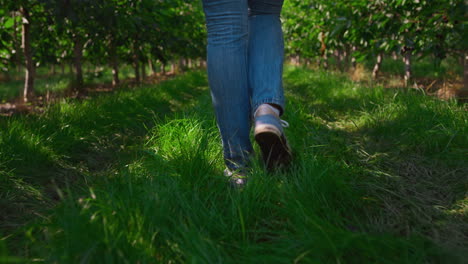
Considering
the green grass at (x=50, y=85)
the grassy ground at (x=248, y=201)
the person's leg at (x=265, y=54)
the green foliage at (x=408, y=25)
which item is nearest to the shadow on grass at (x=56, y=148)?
the grassy ground at (x=248, y=201)

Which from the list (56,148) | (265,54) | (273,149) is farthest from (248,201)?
(56,148)

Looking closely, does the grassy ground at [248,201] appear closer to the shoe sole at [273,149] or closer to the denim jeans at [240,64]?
the shoe sole at [273,149]

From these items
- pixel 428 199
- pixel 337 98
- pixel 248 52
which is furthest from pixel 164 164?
pixel 337 98

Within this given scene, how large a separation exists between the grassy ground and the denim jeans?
0.69 ft

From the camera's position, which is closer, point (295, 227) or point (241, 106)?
point (295, 227)

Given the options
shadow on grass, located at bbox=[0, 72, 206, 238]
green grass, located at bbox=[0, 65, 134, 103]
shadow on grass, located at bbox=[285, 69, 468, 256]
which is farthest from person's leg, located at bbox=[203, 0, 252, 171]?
green grass, located at bbox=[0, 65, 134, 103]

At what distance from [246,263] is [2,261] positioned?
0.51 metres

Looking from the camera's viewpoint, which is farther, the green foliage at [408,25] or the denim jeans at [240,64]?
the green foliage at [408,25]

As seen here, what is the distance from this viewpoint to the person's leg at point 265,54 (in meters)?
1.29

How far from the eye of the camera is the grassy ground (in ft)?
2.67

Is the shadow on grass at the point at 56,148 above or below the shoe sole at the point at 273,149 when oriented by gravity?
below

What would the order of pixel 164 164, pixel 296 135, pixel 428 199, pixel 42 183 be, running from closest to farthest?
1. pixel 428 199
2. pixel 164 164
3. pixel 42 183
4. pixel 296 135

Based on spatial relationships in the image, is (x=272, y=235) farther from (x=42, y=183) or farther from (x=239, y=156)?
(x=42, y=183)

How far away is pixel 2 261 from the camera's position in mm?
572
